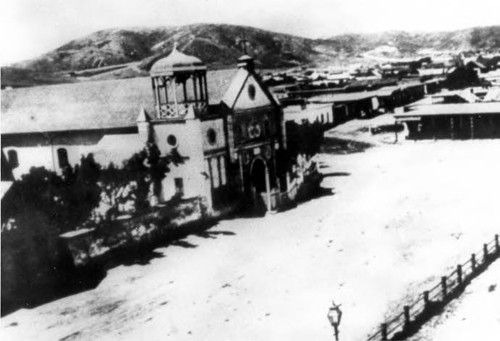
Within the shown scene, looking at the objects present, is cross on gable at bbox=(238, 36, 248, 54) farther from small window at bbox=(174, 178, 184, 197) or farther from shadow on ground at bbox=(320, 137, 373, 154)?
shadow on ground at bbox=(320, 137, 373, 154)

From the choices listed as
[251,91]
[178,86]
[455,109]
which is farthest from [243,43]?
[455,109]

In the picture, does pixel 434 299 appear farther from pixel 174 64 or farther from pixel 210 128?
pixel 174 64

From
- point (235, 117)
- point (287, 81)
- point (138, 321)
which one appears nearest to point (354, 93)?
point (287, 81)

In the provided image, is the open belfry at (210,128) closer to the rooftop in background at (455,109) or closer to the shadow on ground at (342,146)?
the shadow on ground at (342,146)

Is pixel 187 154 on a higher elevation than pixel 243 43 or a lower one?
lower

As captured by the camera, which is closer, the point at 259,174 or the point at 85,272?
the point at 85,272

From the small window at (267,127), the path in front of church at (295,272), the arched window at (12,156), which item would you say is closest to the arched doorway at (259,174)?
the small window at (267,127)
